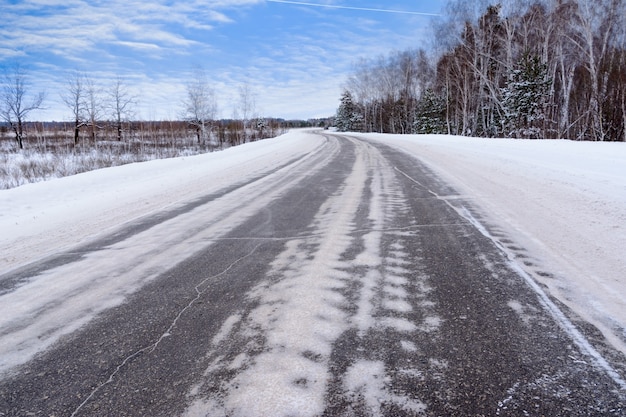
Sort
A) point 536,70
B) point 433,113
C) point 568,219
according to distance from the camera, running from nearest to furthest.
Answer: point 568,219
point 536,70
point 433,113

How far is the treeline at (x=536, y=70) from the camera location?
83.1 feet

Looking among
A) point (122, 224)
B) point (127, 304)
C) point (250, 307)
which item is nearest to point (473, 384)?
point (250, 307)

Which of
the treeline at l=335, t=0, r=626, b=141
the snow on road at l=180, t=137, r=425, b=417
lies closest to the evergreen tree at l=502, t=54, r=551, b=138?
the treeline at l=335, t=0, r=626, b=141

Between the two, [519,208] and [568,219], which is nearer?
[568,219]

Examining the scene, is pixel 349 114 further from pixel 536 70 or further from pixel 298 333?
pixel 298 333

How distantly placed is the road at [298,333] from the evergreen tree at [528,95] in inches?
1149

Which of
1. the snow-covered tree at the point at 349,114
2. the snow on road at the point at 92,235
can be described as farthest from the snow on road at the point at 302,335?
the snow-covered tree at the point at 349,114

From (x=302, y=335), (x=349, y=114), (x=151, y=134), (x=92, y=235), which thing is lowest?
(x=302, y=335)

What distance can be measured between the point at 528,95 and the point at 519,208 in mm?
27655

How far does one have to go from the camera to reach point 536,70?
1128 inches

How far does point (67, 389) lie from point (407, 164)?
39.8 feet

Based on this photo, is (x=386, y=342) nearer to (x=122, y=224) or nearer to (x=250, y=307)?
(x=250, y=307)

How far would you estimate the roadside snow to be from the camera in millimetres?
3135

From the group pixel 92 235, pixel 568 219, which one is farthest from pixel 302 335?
pixel 568 219
